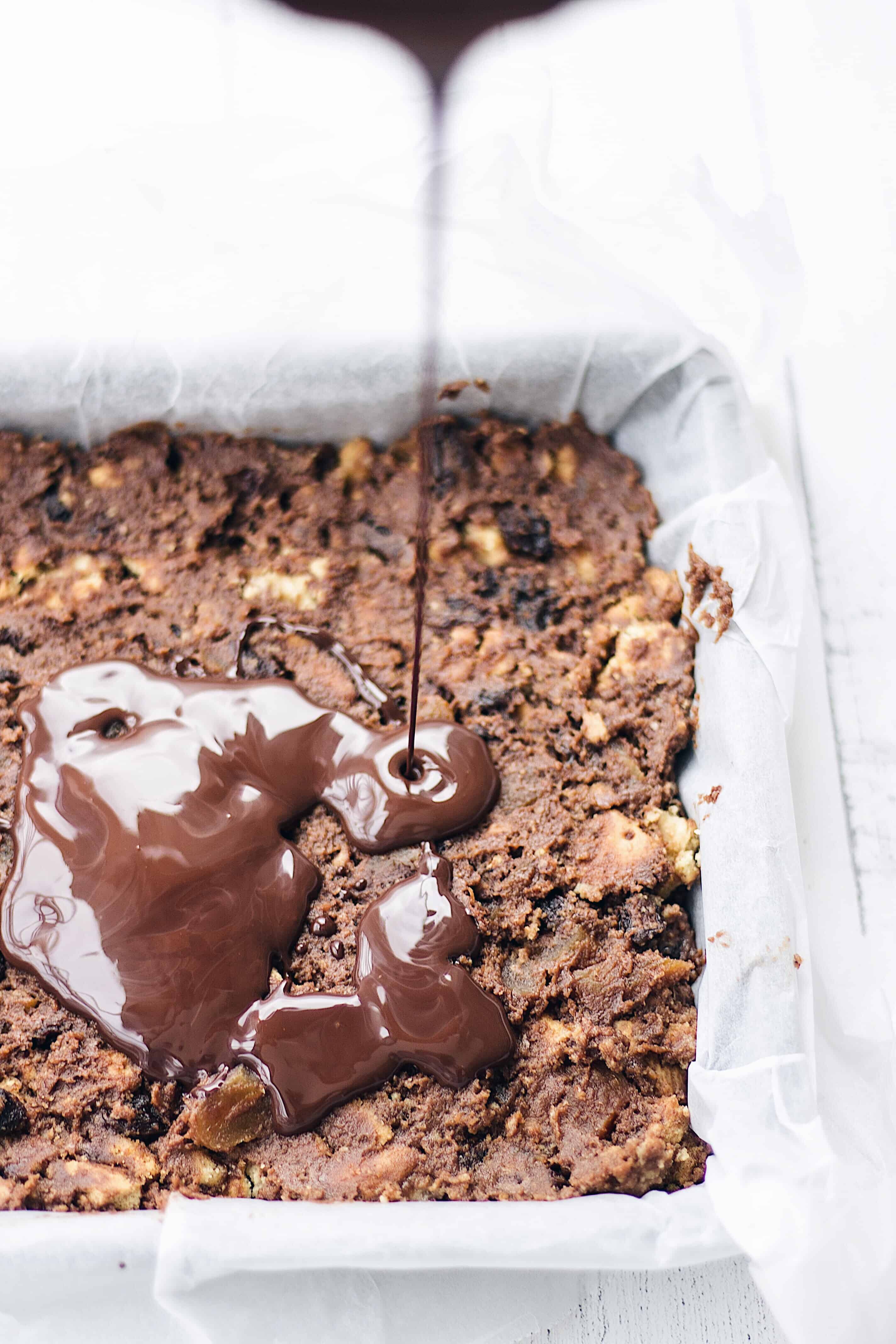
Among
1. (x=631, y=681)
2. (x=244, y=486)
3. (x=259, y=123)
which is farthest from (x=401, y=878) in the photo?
(x=259, y=123)

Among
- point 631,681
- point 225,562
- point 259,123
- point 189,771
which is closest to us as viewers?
point 189,771

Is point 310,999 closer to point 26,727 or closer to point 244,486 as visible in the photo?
point 26,727

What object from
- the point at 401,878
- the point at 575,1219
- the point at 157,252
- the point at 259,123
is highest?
the point at 259,123

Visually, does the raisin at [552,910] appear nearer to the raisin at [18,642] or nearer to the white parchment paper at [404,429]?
the white parchment paper at [404,429]

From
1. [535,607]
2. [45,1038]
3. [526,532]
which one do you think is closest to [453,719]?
[535,607]

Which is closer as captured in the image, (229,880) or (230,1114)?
(230,1114)

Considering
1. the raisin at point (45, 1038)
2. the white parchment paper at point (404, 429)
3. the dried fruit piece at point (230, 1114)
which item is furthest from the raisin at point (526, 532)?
the raisin at point (45, 1038)

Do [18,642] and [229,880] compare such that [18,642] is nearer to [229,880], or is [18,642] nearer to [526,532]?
[229,880]
